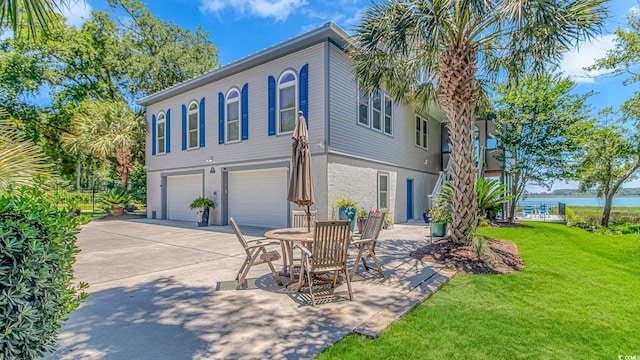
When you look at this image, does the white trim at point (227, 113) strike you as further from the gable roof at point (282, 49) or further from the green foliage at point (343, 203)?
the green foliage at point (343, 203)

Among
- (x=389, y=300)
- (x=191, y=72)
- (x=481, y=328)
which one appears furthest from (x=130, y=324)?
(x=191, y=72)

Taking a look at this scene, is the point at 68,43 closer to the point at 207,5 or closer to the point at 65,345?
the point at 207,5

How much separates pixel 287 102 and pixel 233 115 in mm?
2921

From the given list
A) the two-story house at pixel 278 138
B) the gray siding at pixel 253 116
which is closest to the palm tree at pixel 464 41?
the two-story house at pixel 278 138

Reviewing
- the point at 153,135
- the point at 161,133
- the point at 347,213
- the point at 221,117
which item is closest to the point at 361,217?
the point at 347,213

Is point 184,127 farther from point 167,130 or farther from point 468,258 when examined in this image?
point 468,258

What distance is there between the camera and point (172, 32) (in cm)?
2280

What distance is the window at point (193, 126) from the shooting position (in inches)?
555

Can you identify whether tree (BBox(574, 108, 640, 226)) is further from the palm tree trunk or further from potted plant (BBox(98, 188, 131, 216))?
potted plant (BBox(98, 188, 131, 216))

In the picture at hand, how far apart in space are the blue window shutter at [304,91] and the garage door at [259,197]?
90.4 inches

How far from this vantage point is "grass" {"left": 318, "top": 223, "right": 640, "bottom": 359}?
9.78 feet

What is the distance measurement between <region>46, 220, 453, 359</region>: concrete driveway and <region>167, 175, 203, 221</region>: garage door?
782 centimetres

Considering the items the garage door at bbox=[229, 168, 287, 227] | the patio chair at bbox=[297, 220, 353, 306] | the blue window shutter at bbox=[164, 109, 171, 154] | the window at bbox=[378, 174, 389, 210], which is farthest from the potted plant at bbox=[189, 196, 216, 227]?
the patio chair at bbox=[297, 220, 353, 306]

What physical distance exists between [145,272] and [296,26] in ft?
31.6
